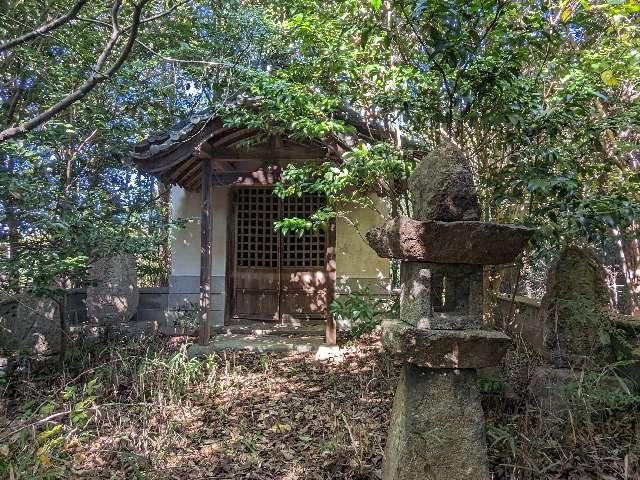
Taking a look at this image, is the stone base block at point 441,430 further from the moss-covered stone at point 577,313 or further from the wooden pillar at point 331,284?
the wooden pillar at point 331,284

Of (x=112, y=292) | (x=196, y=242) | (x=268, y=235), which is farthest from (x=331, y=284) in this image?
(x=112, y=292)

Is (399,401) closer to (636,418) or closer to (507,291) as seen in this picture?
(636,418)

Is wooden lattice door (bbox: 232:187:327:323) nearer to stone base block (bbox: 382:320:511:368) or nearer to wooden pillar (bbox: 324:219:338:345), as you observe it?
wooden pillar (bbox: 324:219:338:345)

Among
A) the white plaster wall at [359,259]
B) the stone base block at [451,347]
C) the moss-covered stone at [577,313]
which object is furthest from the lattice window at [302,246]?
the stone base block at [451,347]

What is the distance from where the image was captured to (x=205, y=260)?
695cm

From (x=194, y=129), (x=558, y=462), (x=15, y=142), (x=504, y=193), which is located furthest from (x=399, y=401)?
(x=194, y=129)

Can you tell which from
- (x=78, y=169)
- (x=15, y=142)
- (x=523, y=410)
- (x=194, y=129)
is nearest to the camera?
(x=523, y=410)

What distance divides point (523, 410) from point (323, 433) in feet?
5.77

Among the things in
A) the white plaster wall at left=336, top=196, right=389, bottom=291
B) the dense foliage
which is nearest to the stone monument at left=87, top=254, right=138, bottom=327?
the dense foliage

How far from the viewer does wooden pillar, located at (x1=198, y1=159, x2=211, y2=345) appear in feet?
22.6

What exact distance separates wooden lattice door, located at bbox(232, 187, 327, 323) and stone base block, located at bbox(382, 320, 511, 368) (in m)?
6.01

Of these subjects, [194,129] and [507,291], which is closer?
[194,129]

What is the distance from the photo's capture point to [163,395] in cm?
461

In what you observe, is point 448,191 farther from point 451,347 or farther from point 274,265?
point 274,265
